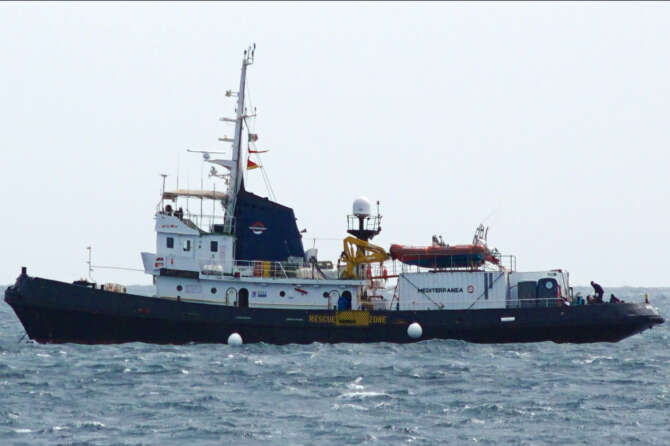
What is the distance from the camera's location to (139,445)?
19.2 meters

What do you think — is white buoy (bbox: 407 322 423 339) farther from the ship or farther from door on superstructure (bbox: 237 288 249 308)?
door on superstructure (bbox: 237 288 249 308)

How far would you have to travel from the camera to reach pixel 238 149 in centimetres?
3716

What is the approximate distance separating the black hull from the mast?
4447mm

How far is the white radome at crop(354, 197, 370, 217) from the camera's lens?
124 ft

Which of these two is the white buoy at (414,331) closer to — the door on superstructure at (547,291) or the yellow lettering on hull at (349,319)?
the yellow lettering on hull at (349,319)

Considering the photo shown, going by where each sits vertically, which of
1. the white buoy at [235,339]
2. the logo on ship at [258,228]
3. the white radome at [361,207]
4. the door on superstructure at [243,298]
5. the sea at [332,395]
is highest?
the white radome at [361,207]

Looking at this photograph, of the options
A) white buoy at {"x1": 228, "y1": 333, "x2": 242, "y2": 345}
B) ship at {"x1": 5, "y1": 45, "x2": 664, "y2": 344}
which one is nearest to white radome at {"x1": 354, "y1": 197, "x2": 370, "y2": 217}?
ship at {"x1": 5, "y1": 45, "x2": 664, "y2": 344}

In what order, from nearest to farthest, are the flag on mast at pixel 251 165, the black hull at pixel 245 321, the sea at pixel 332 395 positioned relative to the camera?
the sea at pixel 332 395, the black hull at pixel 245 321, the flag on mast at pixel 251 165

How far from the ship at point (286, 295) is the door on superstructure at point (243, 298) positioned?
4 centimetres

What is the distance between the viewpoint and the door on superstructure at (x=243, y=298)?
36.3 meters

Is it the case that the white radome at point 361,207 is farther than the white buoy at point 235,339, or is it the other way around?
the white radome at point 361,207

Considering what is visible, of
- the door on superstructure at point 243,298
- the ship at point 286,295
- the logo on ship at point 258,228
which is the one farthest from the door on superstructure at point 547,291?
the door on superstructure at point 243,298

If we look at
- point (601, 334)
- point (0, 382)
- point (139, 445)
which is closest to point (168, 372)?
point (0, 382)

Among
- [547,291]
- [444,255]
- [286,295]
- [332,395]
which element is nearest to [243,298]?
[286,295]
